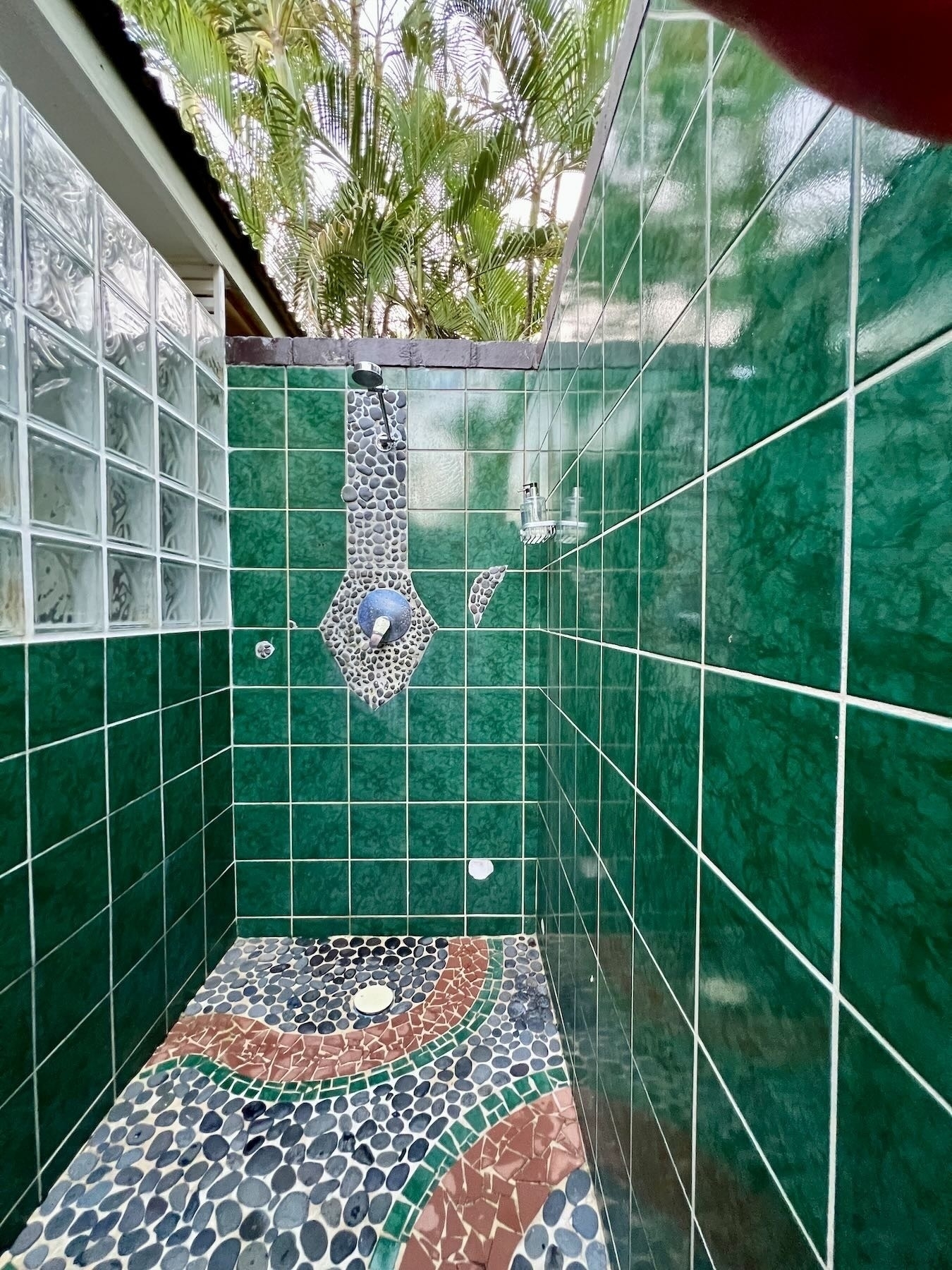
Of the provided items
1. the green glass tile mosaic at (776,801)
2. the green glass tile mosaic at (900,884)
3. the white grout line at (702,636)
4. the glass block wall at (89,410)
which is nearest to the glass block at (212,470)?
the glass block wall at (89,410)

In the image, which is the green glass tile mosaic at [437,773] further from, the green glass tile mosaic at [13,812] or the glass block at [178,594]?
the green glass tile mosaic at [13,812]

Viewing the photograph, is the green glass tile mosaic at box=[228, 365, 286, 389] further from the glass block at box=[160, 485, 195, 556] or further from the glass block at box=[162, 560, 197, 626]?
the glass block at box=[162, 560, 197, 626]

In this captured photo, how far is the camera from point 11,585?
2.89 ft

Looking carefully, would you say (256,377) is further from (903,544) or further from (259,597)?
(903,544)

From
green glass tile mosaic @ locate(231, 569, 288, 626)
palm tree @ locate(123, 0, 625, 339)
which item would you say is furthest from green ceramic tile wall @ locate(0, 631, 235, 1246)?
palm tree @ locate(123, 0, 625, 339)

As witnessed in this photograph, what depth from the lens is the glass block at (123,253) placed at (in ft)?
3.55

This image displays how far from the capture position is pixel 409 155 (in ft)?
6.01

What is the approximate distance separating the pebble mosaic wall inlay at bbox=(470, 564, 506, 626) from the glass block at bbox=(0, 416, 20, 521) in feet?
3.73

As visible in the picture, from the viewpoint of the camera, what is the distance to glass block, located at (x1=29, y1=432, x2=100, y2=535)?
3.06 ft

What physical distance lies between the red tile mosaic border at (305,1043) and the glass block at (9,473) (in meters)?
1.31

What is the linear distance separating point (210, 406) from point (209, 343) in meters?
0.18

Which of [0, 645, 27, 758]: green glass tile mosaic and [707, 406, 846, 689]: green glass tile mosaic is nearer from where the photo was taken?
[707, 406, 846, 689]: green glass tile mosaic

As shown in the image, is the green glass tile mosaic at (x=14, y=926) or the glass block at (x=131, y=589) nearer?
the green glass tile mosaic at (x=14, y=926)

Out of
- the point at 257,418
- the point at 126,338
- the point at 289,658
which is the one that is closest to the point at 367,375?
the point at 257,418
